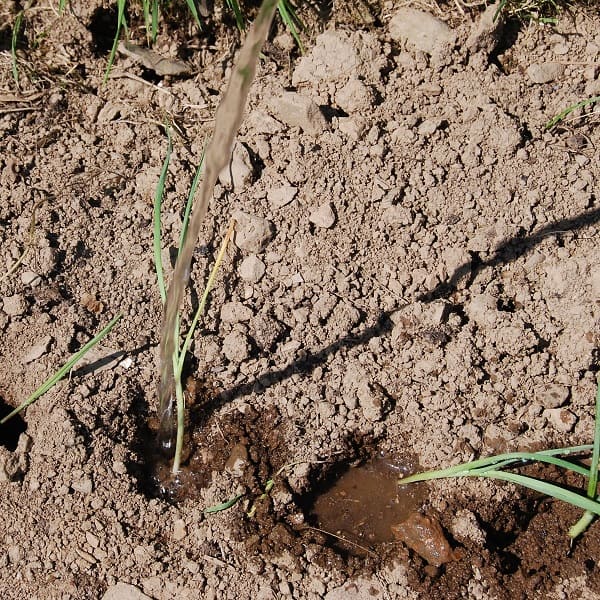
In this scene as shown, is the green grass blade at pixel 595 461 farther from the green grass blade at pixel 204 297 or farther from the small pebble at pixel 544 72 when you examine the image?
the small pebble at pixel 544 72

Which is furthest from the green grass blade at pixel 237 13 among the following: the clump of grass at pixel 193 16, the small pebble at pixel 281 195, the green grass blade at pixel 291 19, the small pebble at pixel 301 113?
the small pebble at pixel 281 195

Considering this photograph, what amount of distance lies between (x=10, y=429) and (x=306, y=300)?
0.93 m

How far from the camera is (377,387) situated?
2.26 metres

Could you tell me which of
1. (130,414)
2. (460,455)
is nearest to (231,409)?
(130,414)

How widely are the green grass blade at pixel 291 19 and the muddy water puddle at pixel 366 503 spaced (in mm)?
1428

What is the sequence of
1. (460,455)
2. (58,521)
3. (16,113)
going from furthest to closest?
(16,113)
(460,455)
(58,521)

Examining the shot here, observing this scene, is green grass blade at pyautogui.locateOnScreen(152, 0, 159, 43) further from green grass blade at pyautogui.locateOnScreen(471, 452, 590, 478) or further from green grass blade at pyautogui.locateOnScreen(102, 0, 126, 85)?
green grass blade at pyautogui.locateOnScreen(471, 452, 590, 478)

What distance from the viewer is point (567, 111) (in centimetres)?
252

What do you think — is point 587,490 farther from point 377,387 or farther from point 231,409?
point 231,409

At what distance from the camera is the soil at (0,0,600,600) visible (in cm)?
204

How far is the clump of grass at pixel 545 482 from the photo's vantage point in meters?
1.91

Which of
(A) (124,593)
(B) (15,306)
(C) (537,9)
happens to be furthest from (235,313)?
(C) (537,9)

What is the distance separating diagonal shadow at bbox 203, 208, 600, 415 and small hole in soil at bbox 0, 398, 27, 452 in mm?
528

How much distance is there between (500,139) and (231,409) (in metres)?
1.22
